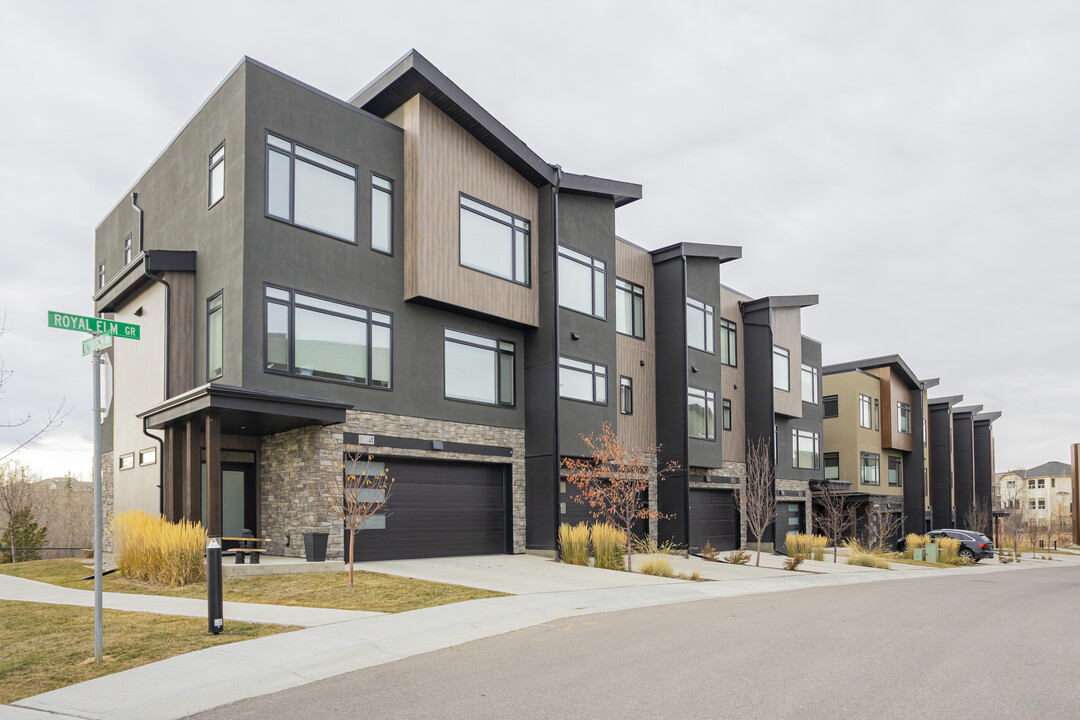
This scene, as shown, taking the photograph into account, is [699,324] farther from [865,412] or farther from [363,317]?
[865,412]

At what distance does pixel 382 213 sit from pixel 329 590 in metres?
9.94

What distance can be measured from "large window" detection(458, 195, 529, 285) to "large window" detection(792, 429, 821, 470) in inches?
788

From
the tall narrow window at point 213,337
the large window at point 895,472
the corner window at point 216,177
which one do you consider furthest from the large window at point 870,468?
the corner window at point 216,177

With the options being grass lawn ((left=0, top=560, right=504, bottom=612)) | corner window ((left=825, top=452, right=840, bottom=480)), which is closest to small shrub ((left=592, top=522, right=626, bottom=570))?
grass lawn ((left=0, top=560, right=504, bottom=612))

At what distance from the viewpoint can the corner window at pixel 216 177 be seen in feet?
63.6

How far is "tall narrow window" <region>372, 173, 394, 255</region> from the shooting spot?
20922 mm

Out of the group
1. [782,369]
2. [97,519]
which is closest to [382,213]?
[97,519]

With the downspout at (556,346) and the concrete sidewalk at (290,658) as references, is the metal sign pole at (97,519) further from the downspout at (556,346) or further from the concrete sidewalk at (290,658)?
the downspout at (556,346)

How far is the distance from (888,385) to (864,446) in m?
4.53

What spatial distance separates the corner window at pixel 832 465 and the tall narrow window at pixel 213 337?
35.4 metres

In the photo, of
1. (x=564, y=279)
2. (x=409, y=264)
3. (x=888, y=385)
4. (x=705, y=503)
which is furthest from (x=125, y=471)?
(x=888, y=385)

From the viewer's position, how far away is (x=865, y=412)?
47.0 metres

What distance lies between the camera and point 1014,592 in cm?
1989

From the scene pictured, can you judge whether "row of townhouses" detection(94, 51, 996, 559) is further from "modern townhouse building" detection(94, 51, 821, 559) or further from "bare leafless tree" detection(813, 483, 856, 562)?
"bare leafless tree" detection(813, 483, 856, 562)
